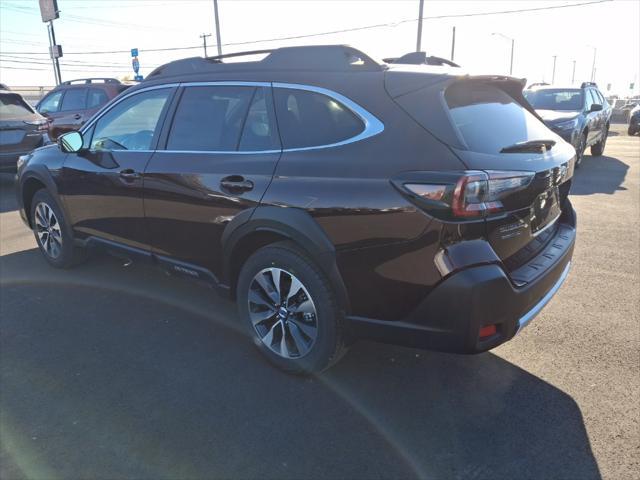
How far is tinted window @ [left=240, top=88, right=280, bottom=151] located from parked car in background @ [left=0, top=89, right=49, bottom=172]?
7.07 m

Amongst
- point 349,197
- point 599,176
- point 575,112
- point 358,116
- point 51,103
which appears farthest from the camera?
point 51,103

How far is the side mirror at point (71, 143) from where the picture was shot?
4172 millimetres

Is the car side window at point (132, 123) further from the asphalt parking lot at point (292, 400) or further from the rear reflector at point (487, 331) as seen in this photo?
the rear reflector at point (487, 331)

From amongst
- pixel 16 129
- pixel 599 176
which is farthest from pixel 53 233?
→ pixel 599 176

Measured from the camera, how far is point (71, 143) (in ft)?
13.7

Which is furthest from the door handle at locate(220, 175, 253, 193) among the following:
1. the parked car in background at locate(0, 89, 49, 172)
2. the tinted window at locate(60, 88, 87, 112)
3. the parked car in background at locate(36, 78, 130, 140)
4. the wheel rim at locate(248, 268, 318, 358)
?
the tinted window at locate(60, 88, 87, 112)

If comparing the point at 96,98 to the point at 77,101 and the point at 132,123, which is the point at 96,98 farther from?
the point at 132,123

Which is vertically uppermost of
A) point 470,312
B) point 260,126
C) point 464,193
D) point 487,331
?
point 260,126

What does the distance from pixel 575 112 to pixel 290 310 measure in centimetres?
990

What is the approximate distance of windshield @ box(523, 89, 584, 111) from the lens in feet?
36.8

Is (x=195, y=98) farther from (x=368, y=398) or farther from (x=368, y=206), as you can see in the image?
(x=368, y=398)

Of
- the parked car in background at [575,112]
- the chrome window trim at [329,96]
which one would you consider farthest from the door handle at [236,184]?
the parked car in background at [575,112]

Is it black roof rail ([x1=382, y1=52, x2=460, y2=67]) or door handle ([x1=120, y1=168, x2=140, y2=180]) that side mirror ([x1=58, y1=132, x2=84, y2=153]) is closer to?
door handle ([x1=120, y1=168, x2=140, y2=180])

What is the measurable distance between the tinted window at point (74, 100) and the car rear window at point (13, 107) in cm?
242
